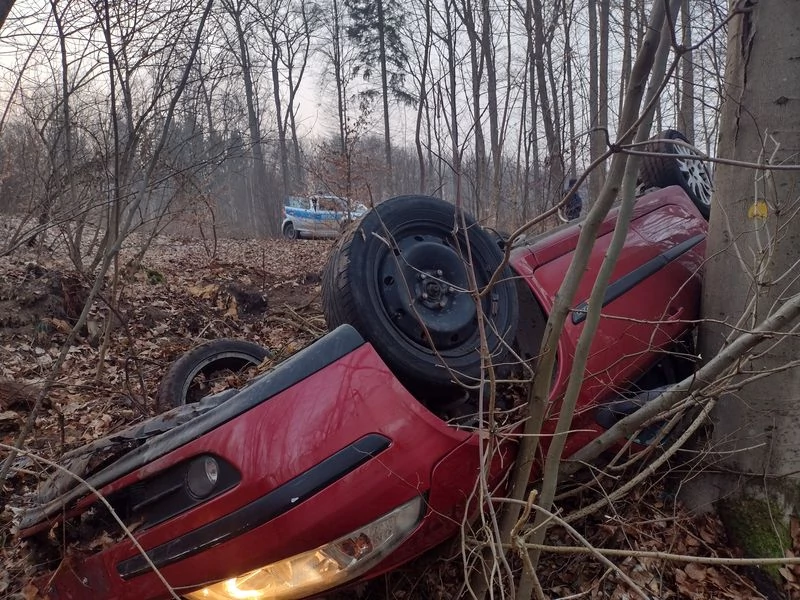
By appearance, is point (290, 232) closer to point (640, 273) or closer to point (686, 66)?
point (686, 66)

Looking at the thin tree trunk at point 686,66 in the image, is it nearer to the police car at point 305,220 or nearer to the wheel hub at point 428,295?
the wheel hub at point 428,295

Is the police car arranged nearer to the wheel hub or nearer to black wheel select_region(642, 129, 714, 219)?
black wheel select_region(642, 129, 714, 219)

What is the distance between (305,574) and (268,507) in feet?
0.77

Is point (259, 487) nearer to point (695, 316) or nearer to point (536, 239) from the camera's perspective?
point (536, 239)

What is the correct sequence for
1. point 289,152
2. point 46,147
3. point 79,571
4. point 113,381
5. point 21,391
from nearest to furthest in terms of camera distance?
1. point 79,571
2. point 21,391
3. point 113,381
4. point 46,147
5. point 289,152

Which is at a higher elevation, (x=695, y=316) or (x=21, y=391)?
(x=695, y=316)

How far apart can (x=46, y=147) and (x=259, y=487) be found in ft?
16.8

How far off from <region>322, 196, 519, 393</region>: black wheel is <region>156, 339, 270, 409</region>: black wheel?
114 cm

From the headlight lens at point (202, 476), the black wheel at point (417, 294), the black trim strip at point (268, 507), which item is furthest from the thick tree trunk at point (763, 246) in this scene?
the headlight lens at point (202, 476)

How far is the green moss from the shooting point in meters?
2.21

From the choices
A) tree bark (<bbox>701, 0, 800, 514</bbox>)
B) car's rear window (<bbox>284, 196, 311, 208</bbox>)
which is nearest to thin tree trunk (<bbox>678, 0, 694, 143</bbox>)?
tree bark (<bbox>701, 0, 800, 514</bbox>)

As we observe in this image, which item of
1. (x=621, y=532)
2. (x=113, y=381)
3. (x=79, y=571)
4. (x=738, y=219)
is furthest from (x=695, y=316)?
(x=113, y=381)

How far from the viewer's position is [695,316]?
9.41 feet

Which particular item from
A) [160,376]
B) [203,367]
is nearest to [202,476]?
[203,367]
